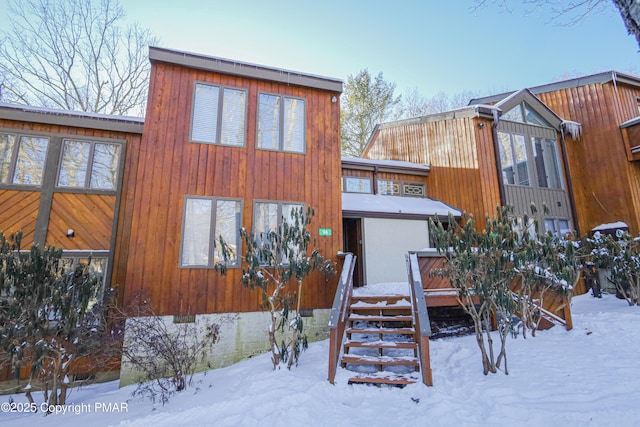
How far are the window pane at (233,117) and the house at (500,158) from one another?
7024 mm

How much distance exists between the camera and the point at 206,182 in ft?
22.2

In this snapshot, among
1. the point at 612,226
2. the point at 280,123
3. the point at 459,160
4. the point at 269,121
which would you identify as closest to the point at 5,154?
the point at 269,121

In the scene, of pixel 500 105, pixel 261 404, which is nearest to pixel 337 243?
pixel 261 404

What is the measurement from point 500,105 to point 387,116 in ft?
28.8

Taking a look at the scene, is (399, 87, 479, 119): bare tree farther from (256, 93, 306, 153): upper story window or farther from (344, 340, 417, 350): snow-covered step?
(344, 340, 417, 350): snow-covered step

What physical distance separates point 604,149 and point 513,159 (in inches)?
129

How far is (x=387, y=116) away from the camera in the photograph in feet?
62.2

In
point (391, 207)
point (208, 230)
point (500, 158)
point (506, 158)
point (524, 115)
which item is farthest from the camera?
point (524, 115)

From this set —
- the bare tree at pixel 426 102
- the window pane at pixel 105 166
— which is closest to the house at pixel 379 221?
the window pane at pixel 105 166

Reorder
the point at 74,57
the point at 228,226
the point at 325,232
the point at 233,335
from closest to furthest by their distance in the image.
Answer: the point at 233,335 → the point at 228,226 → the point at 325,232 → the point at 74,57

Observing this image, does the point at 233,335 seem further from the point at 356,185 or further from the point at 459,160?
the point at 459,160

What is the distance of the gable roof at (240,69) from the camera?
6938mm

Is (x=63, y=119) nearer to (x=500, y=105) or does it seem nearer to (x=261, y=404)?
(x=261, y=404)

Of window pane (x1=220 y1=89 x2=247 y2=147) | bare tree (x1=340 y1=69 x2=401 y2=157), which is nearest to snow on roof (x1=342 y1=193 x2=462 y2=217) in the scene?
window pane (x1=220 y1=89 x2=247 y2=147)
